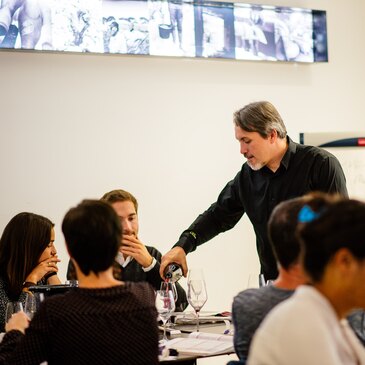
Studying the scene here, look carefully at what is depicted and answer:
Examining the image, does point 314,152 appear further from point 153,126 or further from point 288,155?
point 153,126

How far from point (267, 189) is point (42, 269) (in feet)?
4.10

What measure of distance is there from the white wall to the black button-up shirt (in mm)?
1067

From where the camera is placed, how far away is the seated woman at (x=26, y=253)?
383 centimetres

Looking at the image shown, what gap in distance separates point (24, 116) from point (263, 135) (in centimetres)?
184

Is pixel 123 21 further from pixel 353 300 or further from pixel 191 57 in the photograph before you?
pixel 353 300

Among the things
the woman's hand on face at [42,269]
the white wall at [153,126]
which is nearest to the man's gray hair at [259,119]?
the woman's hand on face at [42,269]

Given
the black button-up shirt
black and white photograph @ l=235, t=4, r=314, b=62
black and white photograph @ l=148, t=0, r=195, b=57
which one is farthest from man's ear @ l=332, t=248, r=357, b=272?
black and white photograph @ l=235, t=4, r=314, b=62

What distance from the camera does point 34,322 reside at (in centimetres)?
216

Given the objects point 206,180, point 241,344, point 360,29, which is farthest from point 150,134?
point 241,344

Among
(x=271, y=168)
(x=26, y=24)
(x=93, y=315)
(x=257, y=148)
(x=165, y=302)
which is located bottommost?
(x=165, y=302)

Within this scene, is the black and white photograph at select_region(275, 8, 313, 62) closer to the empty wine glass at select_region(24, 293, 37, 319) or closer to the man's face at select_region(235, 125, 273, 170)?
the man's face at select_region(235, 125, 273, 170)

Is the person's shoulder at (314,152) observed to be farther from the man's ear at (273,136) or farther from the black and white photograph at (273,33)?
the black and white photograph at (273,33)

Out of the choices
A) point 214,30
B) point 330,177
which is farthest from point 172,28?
point 330,177

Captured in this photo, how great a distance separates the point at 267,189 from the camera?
4.06 meters
